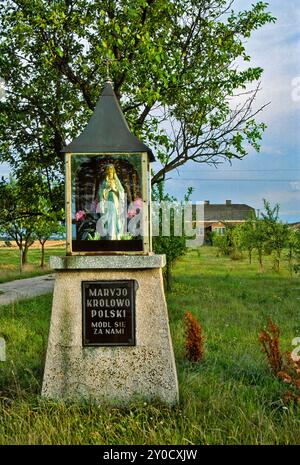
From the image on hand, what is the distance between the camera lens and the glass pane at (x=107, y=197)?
205 inches

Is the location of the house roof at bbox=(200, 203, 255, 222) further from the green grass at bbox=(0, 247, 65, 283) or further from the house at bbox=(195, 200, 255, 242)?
the green grass at bbox=(0, 247, 65, 283)

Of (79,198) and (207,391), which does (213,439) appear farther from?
(79,198)

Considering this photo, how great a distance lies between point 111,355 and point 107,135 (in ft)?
7.30

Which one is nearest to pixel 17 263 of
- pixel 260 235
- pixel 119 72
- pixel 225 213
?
pixel 260 235

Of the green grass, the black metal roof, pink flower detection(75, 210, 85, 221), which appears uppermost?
the black metal roof

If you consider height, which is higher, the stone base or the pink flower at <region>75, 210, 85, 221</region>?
the pink flower at <region>75, 210, 85, 221</region>

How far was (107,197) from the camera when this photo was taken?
206 inches

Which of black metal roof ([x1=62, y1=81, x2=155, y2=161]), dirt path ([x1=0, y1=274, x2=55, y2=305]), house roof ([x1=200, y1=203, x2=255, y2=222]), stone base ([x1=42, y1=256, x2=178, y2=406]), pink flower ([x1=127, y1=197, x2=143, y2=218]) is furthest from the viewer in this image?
house roof ([x1=200, y1=203, x2=255, y2=222])

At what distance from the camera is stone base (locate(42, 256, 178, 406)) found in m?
4.96

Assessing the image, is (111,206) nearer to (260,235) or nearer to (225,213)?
(260,235)

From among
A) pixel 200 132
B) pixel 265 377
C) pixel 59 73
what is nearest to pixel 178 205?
pixel 200 132

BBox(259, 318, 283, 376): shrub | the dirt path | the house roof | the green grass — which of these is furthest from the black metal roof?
the house roof

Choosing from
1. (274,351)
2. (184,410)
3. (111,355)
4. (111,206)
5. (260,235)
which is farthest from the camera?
(260,235)

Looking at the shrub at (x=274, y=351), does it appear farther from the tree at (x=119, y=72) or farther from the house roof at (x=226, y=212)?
the house roof at (x=226, y=212)
